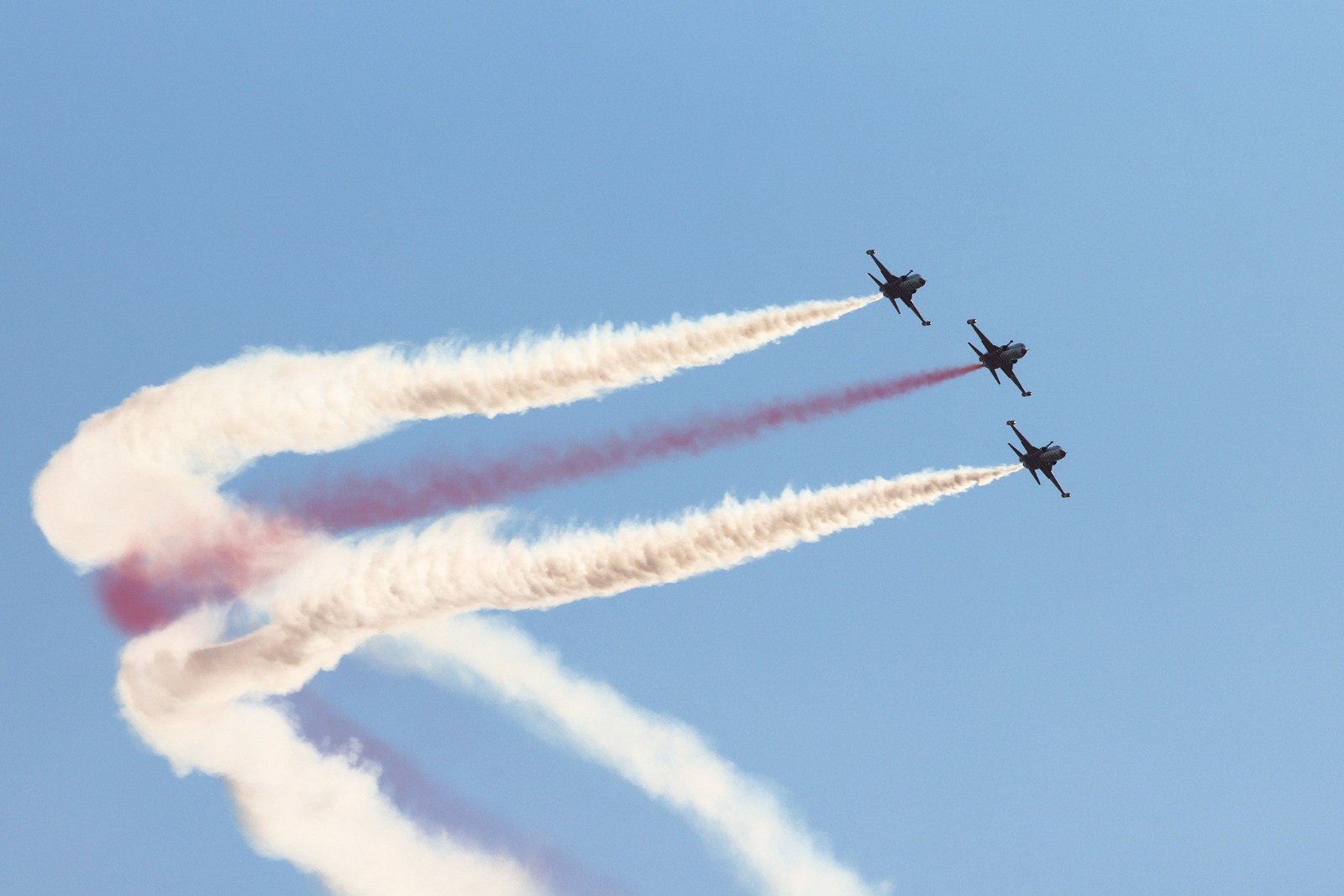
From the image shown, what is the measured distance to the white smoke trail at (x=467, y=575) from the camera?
53406mm

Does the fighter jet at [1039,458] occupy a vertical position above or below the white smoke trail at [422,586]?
above

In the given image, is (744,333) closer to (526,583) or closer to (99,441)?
(526,583)

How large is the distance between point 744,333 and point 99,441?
24.6 metres

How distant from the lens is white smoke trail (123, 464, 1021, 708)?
5341 centimetres

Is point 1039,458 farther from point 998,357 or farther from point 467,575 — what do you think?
point 467,575

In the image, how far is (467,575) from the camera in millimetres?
53875

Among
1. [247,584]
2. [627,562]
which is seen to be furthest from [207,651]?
[627,562]

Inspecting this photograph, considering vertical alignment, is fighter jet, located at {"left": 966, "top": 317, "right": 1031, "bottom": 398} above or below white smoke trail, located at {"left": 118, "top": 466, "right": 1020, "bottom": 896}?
above

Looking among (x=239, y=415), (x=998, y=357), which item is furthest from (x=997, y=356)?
(x=239, y=415)

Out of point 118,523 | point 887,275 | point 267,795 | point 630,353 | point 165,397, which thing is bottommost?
point 267,795

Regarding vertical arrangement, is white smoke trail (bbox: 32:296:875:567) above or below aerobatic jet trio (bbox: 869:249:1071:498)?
below

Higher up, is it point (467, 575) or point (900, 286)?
point (900, 286)

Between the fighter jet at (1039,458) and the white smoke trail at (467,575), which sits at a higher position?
the fighter jet at (1039,458)

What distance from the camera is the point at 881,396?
189 feet
